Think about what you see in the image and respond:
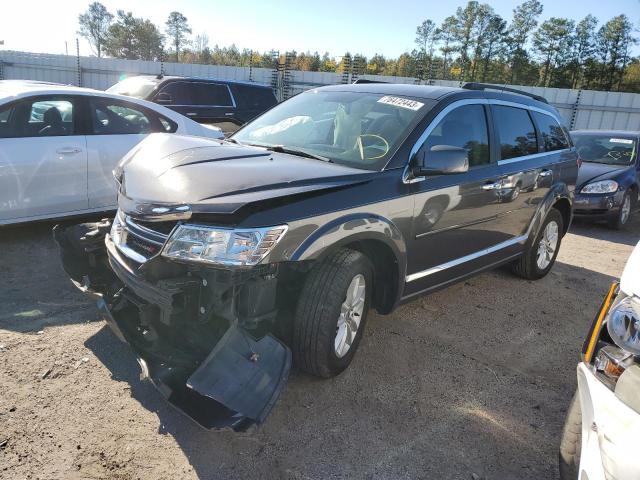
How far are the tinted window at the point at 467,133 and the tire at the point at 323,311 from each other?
115 cm

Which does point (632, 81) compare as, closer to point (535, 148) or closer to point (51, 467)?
point (535, 148)

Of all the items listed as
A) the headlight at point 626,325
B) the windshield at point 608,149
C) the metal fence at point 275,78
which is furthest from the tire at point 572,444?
the metal fence at point 275,78

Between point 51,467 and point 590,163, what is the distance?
31.7 feet

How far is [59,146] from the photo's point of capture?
5.07 meters

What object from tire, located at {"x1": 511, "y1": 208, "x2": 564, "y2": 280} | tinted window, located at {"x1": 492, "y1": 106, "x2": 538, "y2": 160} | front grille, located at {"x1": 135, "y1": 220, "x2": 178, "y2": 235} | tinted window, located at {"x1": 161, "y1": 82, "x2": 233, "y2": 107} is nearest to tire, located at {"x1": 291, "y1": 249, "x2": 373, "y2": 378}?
front grille, located at {"x1": 135, "y1": 220, "x2": 178, "y2": 235}

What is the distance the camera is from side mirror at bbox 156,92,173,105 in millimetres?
9516

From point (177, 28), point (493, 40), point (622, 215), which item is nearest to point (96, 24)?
point (177, 28)

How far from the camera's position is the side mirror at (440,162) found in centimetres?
326

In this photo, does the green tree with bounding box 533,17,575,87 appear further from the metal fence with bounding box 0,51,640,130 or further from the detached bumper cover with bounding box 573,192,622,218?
the detached bumper cover with bounding box 573,192,622,218

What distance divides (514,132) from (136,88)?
7.73 m

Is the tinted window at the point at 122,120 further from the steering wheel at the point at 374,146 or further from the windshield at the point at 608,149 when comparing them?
the windshield at the point at 608,149

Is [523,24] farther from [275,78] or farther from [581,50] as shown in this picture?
[275,78]

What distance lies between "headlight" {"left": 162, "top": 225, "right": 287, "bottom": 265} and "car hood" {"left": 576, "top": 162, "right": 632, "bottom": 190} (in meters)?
7.55

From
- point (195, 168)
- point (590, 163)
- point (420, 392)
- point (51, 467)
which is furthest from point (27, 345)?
point (590, 163)
